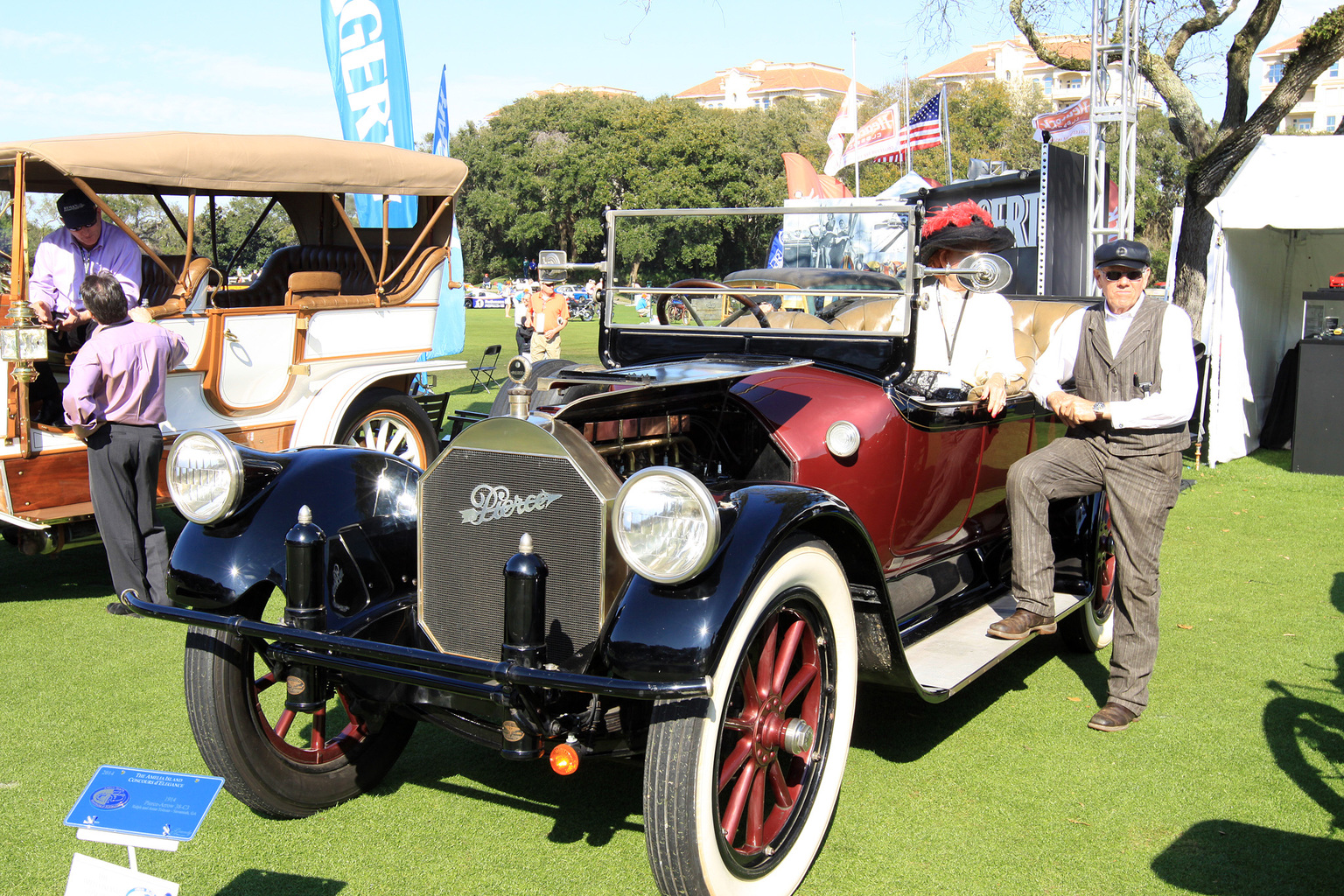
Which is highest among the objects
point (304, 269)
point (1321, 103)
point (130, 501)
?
point (1321, 103)

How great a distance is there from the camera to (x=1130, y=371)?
3479 mm

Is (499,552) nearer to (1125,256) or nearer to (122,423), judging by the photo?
(1125,256)

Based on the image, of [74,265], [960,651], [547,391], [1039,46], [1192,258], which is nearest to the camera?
[960,651]

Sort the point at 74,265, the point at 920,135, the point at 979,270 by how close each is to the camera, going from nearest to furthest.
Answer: the point at 979,270 < the point at 74,265 < the point at 920,135

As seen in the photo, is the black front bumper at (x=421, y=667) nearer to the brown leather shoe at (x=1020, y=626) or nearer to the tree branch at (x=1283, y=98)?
the brown leather shoe at (x=1020, y=626)

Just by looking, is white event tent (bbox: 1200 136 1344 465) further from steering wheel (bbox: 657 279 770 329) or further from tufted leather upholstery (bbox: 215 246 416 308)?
tufted leather upholstery (bbox: 215 246 416 308)

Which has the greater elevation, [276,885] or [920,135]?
[920,135]

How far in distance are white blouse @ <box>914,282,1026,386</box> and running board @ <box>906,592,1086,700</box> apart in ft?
3.08

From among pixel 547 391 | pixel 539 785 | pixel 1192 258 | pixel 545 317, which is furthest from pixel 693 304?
pixel 1192 258

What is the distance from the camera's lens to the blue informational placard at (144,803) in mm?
1878

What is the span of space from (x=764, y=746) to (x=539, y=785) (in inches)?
Result: 39.8

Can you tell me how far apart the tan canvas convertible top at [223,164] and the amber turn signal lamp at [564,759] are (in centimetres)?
411

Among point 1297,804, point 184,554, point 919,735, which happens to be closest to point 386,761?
point 184,554

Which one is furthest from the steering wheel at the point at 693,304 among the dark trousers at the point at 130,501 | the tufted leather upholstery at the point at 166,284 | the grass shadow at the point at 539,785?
the tufted leather upholstery at the point at 166,284
